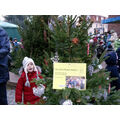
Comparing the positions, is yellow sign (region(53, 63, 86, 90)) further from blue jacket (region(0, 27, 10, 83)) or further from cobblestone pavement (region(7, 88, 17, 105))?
cobblestone pavement (region(7, 88, 17, 105))

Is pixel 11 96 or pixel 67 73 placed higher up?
pixel 67 73

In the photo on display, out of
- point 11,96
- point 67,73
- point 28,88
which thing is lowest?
point 11,96

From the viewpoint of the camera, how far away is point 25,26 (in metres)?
4.79

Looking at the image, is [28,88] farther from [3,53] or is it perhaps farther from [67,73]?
[67,73]

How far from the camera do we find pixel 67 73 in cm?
156

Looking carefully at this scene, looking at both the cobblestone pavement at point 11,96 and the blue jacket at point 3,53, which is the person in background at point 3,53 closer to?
the blue jacket at point 3,53

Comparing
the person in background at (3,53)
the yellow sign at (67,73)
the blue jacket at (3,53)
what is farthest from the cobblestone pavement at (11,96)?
the yellow sign at (67,73)

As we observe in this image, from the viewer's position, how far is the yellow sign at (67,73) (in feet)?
5.11

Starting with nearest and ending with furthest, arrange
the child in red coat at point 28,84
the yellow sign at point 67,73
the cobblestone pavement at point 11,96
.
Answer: the yellow sign at point 67,73 < the child in red coat at point 28,84 < the cobblestone pavement at point 11,96

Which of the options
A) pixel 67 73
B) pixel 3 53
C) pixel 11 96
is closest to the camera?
pixel 67 73

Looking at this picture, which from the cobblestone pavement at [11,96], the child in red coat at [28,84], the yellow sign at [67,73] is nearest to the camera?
the yellow sign at [67,73]

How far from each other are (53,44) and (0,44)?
4.06 feet

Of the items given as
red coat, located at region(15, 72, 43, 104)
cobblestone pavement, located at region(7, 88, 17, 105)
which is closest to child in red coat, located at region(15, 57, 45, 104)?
red coat, located at region(15, 72, 43, 104)

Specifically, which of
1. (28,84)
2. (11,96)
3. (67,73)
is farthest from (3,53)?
(11,96)
